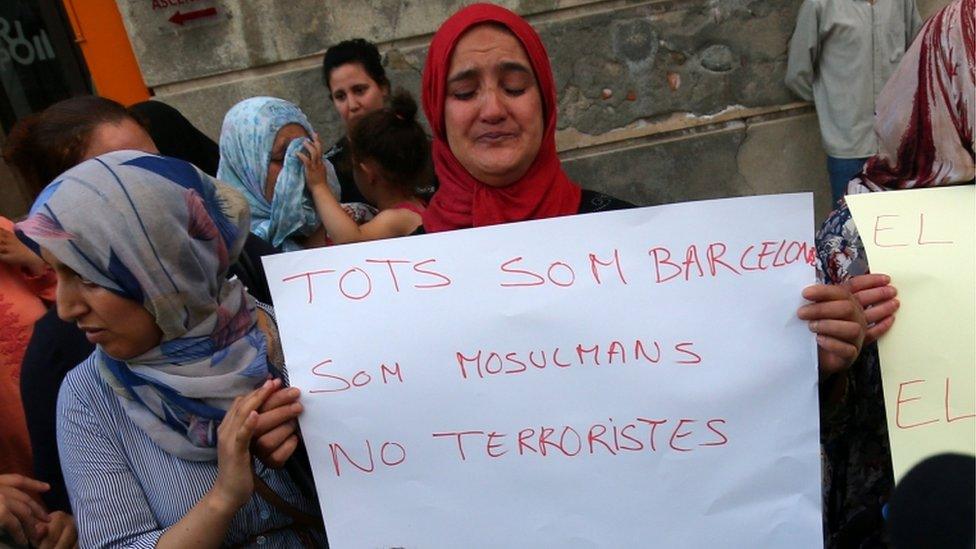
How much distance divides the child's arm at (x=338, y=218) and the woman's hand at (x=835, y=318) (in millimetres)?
1536

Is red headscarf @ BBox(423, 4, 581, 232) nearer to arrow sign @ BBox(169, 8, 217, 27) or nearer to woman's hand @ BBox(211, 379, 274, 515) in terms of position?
woman's hand @ BBox(211, 379, 274, 515)

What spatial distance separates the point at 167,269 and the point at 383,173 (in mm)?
1544

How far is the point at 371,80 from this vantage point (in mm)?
3301

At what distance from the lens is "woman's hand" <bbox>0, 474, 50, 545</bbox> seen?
1259mm

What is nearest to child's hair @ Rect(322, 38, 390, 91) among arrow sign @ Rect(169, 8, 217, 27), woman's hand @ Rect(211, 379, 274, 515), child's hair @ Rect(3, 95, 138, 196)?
arrow sign @ Rect(169, 8, 217, 27)

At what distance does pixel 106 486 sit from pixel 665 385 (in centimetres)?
92

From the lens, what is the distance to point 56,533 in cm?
132

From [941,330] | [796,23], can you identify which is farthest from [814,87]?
[941,330]

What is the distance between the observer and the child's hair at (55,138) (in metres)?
1.76

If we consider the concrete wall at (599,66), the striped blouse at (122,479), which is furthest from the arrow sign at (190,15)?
the striped blouse at (122,479)

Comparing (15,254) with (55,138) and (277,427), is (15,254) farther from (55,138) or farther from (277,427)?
(277,427)

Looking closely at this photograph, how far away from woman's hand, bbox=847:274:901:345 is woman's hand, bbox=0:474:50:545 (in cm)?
151

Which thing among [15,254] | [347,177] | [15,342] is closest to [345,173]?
[347,177]

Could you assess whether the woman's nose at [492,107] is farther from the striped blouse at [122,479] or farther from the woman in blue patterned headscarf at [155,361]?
the striped blouse at [122,479]
